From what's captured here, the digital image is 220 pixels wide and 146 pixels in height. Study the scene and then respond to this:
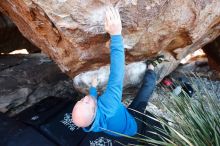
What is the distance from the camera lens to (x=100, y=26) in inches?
122

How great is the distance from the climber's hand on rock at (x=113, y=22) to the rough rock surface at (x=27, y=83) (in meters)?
1.47

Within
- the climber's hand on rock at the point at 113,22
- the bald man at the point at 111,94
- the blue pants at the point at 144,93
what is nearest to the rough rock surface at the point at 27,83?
the blue pants at the point at 144,93

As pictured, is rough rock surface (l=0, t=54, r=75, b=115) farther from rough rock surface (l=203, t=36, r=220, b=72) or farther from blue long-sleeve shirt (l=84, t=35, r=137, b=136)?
rough rock surface (l=203, t=36, r=220, b=72)

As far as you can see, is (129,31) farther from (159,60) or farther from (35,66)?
(35,66)

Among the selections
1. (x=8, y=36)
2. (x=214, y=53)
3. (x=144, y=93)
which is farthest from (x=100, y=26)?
(x=8, y=36)

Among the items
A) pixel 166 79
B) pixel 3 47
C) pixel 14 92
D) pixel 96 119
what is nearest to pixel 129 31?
pixel 96 119

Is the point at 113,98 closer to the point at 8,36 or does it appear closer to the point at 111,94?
the point at 111,94

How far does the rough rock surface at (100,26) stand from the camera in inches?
118

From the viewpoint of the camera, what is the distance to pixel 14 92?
4.17 metres

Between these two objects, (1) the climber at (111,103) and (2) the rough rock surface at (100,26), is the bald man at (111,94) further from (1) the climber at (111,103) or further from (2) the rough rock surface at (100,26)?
(2) the rough rock surface at (100,26)

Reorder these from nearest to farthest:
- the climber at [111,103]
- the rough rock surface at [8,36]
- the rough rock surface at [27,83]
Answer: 1. the climber at [111,103]
2. the rough rock surface at [27,83]
3. the rough rock surface at [8,36]

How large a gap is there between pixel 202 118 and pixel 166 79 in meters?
1.43

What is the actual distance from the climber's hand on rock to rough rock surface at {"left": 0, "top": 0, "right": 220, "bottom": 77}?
6 cm

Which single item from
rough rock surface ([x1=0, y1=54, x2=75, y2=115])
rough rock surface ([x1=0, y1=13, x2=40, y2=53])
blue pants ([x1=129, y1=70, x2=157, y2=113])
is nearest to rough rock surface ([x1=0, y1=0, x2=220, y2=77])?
blue pants ([x1=129, y1=70, x2=157, y2=113])
